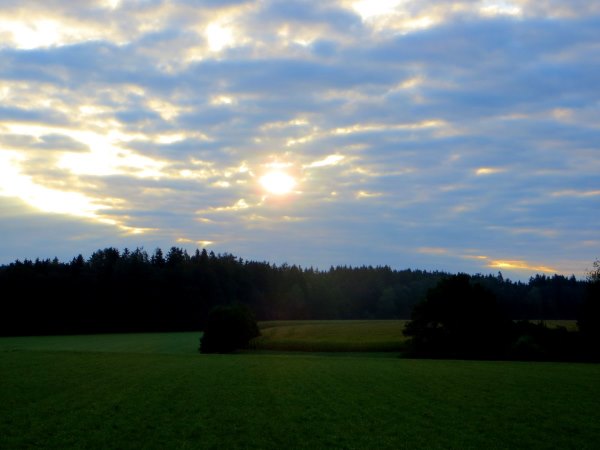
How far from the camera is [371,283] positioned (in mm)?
185125

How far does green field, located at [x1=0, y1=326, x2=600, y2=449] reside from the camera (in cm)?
1748

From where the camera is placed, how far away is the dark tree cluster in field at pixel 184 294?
10662 cm

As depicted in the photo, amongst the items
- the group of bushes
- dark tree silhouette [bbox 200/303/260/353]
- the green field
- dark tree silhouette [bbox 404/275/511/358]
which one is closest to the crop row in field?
the green field

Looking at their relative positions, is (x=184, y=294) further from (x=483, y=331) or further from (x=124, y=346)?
(x=483, y=331)

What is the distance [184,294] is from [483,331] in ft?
236

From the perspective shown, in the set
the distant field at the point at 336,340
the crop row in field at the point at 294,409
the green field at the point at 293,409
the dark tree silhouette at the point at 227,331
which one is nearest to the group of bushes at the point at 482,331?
the distant field at the point at 336,340

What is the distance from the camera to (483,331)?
64625mm

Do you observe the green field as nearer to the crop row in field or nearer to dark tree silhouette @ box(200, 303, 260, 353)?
the crop row in field

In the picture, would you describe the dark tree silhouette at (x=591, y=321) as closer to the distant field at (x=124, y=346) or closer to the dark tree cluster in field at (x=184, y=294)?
the dark tree cluster in field at (x=184, y=294)

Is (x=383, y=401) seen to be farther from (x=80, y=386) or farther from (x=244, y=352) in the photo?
(x=244, y=352)

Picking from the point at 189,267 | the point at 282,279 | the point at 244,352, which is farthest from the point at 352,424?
the point at 282,279

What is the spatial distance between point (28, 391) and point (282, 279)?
13799cm

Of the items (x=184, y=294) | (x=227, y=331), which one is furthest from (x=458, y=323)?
(x=184, y=294)

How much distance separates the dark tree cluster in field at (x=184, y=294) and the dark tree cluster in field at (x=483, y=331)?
4412 millimetres
